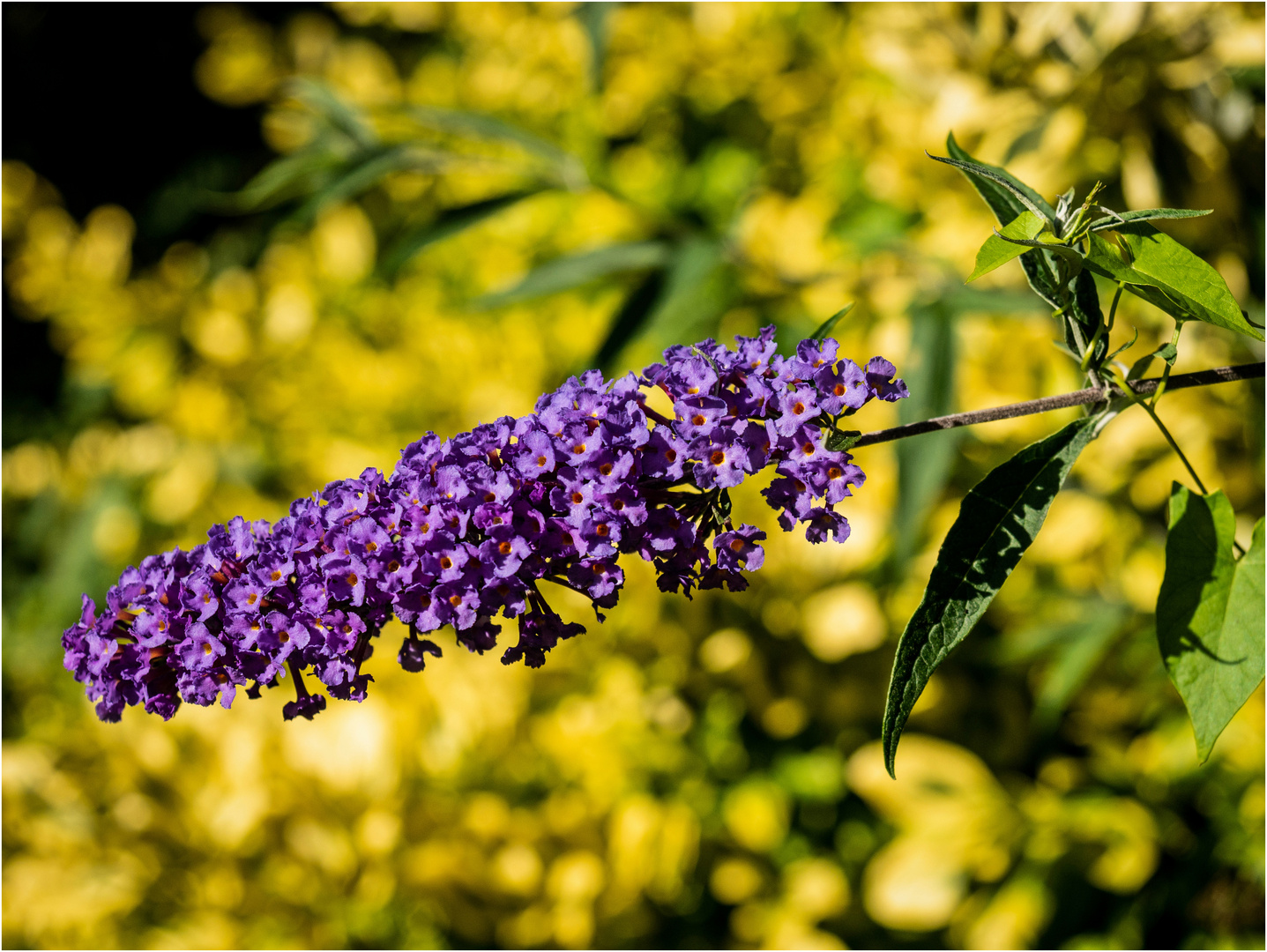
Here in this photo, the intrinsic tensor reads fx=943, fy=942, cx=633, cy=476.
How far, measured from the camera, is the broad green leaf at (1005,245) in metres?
0.77

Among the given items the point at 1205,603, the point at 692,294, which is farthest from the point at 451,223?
the point at 1205,603

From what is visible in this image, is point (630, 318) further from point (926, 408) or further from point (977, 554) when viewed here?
point (977, 554)

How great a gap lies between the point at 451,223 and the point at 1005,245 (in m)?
1.18

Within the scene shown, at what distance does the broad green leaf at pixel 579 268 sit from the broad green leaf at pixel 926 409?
466mm

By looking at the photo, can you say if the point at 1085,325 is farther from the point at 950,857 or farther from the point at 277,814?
the point at 277,814

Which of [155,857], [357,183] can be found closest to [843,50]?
[357,183]

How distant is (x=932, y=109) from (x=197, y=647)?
1.85 metres

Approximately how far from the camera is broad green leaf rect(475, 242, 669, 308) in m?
1.66

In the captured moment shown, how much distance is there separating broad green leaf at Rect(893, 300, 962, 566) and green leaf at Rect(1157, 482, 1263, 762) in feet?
2.13

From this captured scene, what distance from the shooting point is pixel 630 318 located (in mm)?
1612

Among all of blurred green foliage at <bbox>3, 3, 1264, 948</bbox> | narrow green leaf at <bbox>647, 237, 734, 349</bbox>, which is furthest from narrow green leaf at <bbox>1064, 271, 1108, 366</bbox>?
narrow green leaf at <bbox>647, 237, 734, 349</bbox>

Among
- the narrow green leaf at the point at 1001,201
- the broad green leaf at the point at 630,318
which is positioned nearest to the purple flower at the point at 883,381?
the narrow green leaf at the point at 1001,201

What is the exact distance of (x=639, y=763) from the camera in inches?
74.6

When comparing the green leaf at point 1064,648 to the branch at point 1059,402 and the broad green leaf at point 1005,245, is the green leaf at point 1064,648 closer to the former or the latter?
the branch at point 1059,402
